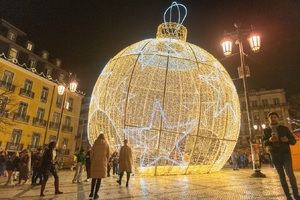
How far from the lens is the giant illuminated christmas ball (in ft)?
35.6

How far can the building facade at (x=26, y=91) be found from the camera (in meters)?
25.3

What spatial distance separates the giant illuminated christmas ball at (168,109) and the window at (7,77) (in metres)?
17.5

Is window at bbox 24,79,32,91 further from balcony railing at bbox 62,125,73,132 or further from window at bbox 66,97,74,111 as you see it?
balcony railing at bbox 62,125,73,132

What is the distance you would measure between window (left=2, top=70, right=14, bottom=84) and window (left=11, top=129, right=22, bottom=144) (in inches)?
192

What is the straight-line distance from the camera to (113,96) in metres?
11.4

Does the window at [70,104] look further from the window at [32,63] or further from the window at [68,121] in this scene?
the window at [32,63]

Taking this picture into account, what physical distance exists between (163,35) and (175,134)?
4868 millimetres

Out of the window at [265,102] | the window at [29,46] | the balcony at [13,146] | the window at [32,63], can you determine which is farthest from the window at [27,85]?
the window at [265,102]

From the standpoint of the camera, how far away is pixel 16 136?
26.2m

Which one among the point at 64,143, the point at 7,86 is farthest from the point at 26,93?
the point at 64,143

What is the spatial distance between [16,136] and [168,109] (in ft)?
68.2

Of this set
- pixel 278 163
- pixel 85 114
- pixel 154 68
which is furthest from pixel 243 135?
pixel 278 163

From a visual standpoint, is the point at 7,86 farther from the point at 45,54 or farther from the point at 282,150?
the point at 282,150

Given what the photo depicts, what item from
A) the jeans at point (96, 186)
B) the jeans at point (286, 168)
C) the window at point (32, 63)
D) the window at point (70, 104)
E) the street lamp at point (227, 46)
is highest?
the window at point (32, 63)
